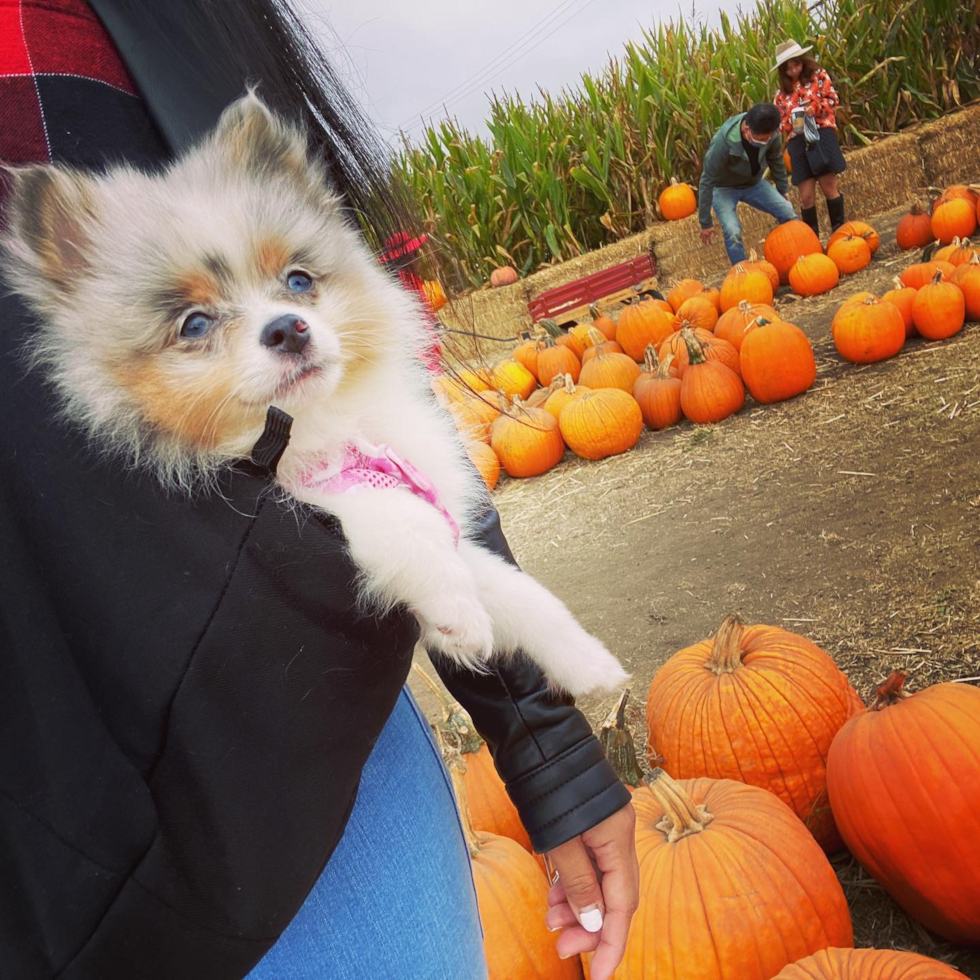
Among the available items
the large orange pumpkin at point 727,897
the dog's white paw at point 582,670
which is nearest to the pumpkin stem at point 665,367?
the large orange pumpkin at point 727,897

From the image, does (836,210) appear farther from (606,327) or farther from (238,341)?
(238,341)

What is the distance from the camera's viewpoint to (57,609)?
2.20 feet

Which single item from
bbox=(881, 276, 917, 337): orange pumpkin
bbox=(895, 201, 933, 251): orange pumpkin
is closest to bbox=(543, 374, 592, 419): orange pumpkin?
bbox=(881, 276, 917, 337): orange pumpkin

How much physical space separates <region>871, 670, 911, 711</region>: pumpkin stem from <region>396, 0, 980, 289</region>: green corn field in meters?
9.12

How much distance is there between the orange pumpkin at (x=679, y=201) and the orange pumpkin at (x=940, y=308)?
5519mm

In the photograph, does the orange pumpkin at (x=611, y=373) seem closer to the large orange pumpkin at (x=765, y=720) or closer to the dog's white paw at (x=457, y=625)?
the large orange pumpkin at (x=765, y=720)

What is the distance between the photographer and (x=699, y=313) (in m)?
6.14

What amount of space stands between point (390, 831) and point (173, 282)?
653mm

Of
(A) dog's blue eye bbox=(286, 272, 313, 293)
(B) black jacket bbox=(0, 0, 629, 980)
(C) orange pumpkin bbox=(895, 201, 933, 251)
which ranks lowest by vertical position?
(C) orange pumpkin bbox=(895, 201, 933, 251)

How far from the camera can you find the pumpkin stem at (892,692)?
186cm


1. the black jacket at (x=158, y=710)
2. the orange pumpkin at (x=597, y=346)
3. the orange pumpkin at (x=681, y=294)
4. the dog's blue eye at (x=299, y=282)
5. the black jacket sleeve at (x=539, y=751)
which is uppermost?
the dog's blue eye at (x=299, y=282)

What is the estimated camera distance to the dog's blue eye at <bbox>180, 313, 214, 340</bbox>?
36.6 inches

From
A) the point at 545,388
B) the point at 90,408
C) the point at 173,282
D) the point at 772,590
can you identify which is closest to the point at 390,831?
the point at 90,408

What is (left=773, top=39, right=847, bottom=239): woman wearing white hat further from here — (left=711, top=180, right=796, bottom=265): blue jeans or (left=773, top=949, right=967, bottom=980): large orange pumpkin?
(left=773, top=949, right=967, bottom=980): large orange pumpkin
